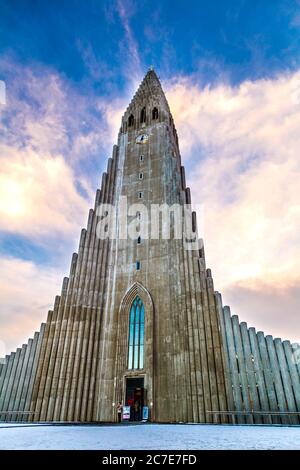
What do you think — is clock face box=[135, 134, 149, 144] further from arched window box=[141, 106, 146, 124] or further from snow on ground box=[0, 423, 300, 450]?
snow on ground box=[0, 423, 300, 450]

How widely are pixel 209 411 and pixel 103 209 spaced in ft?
72.4

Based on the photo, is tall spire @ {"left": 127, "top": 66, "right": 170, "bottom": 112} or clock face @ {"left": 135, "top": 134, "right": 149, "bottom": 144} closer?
clock face @ {"left": 135, "top": 134, "right": 149, "bottom": 144}

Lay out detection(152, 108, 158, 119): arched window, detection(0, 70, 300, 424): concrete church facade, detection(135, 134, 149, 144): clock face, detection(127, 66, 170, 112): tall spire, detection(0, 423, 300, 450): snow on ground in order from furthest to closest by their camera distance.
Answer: detection(127, 66, 170, 112): tall spire → detection(152, 108, 158, 119): arched window → detection(135, 134, 149, 144): clock face → detection(0, 70, 300, 424): concrete church facade → detection(0, 423, 300, 450): snow on ground

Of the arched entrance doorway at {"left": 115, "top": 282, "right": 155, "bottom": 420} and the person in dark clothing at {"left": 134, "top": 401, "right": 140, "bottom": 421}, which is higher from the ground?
the arched entrance doorway at {"left": 115, "top": 282, "right": 155, "bottom": 420}

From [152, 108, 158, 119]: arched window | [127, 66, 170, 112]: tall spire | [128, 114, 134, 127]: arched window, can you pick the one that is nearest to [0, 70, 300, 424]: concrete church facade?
[152, 108, 158, 119]: arched window

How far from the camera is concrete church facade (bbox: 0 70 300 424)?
71.1 feet

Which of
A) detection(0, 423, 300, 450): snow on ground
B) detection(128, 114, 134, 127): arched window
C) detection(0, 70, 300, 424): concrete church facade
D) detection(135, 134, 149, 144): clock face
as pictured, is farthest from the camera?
detection(128, 114, 134, 127): arched window

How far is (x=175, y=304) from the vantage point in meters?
25.9

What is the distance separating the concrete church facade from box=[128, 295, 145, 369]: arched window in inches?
3.4

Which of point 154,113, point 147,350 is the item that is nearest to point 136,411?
point 147,350

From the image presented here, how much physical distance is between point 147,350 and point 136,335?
70.1 inches

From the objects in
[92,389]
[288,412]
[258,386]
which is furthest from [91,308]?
[288,412]

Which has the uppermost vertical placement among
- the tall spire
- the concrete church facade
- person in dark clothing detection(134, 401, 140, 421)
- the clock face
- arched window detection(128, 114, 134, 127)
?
the tall spire
